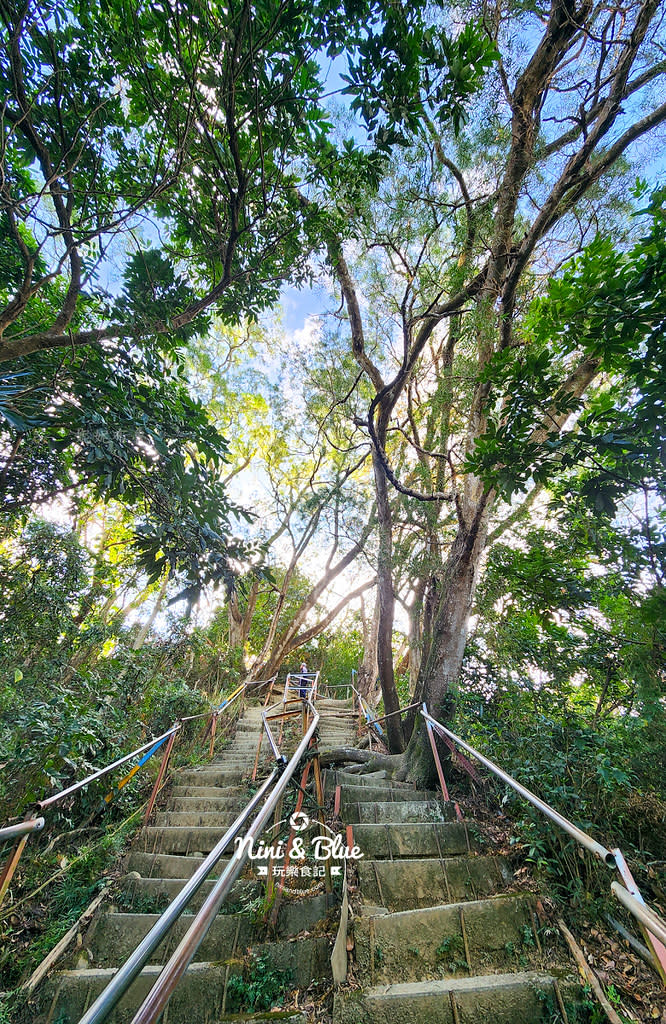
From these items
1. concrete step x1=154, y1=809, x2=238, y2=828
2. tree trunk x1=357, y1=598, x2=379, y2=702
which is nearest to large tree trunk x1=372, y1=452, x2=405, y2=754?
concrete step x1=154, y1=809, x2=238, y2=828

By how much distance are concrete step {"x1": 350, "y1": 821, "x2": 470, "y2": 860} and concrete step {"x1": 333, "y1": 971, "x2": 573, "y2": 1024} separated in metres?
1.07

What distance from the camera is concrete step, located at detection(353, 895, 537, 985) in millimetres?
1851

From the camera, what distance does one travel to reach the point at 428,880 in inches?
94.3

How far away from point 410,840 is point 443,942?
85 centimetres

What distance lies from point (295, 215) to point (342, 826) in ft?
16.0

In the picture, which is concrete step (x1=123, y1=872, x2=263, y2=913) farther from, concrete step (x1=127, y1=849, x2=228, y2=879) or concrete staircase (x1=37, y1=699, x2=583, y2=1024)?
concrete step (x1=127, y1=849, x2=228, y2=879)

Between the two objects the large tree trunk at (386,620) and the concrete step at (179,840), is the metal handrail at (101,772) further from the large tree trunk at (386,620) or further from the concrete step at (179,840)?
the large tree trunk at (386,620)

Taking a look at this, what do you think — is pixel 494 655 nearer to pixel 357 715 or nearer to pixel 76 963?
pixel 76 963

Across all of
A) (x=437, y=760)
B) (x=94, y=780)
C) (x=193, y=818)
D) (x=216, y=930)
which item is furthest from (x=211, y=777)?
(x=437, y=760)

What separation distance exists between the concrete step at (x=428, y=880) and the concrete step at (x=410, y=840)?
31cm

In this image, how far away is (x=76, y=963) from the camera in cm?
229

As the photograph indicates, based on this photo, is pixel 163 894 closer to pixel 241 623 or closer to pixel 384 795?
Result: pixel 384 795

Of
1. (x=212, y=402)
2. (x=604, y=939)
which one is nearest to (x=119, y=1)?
(x=604, y=939)

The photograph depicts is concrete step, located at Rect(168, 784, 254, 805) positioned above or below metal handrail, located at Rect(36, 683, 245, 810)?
below
